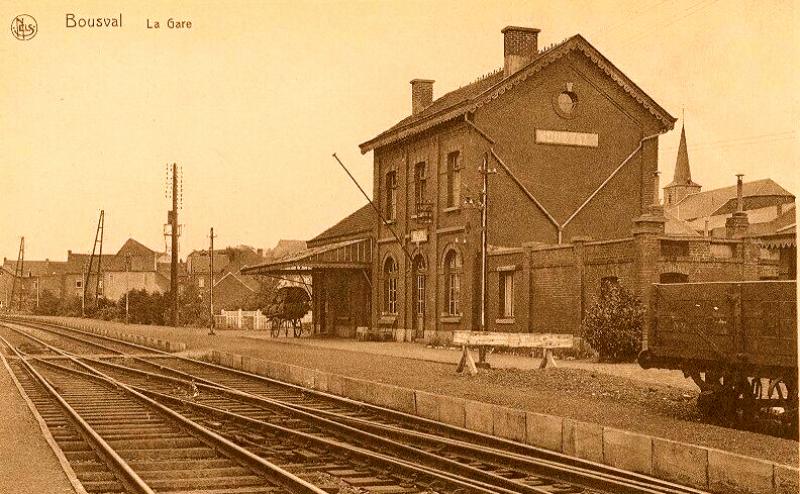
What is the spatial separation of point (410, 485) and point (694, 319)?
15.0 feet

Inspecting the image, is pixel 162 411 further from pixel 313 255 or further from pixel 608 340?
pixel 313 255

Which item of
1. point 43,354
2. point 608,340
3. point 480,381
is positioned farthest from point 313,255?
point 480,381

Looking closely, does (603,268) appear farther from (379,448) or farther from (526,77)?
(379,448)

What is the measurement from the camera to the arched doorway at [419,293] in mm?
31216

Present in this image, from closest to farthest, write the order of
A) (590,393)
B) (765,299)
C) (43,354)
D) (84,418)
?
1. (765,299)
2. (84,418)
3. (590,393)
4. (43,354)

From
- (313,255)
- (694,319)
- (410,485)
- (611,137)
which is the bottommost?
(410,485)

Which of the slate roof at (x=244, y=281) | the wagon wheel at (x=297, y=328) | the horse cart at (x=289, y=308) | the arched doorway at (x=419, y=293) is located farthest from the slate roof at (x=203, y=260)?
the arched doorway at (x=419, y=293)

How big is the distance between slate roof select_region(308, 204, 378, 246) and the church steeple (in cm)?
8043

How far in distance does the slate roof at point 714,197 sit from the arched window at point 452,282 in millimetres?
72346

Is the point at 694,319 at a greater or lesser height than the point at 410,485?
greater

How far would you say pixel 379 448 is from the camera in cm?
1071

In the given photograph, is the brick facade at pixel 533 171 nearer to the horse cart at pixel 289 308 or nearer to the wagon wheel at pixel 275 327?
the horse cart at pixel 289 308

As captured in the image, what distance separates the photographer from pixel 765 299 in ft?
33.8

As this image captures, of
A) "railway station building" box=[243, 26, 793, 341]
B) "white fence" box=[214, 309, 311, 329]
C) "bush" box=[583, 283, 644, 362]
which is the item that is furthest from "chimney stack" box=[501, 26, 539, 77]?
"white fence" box=[214, 309, 311, 329]
